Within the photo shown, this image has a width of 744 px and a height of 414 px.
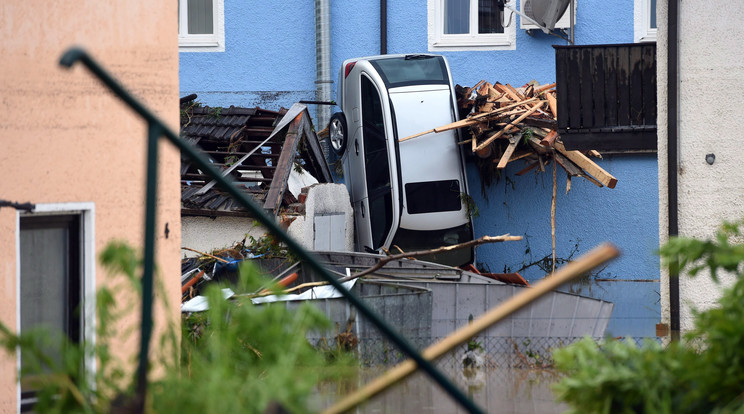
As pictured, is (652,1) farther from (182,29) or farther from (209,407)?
(209,407)

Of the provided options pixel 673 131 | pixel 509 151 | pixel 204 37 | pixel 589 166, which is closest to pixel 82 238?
pixel 673 131

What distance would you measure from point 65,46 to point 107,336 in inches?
154

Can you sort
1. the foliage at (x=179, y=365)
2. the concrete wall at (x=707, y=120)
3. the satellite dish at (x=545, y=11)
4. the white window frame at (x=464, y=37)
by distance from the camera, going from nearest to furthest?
the foliage at (x=179, y=365) → the concrete wall at (x=707, y=120) → the satellite dish at (x=545, y=11) → the white window frame at (x=464, y=37)

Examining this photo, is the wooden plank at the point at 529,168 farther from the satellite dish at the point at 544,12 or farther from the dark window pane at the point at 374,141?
the dark window pane at the point at 374,141

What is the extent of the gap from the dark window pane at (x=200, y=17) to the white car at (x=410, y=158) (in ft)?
9.11

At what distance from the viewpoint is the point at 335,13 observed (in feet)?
48.1

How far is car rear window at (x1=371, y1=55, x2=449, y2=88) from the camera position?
13.5 metres

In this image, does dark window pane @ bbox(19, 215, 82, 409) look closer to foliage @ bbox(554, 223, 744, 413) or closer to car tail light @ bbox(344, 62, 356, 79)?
foliage @ bbox(554, 223, 744, 413)

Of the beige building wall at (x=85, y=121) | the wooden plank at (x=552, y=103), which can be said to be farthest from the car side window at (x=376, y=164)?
the beige building wall at (x=85, y=121)

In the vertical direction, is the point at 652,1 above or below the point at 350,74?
above

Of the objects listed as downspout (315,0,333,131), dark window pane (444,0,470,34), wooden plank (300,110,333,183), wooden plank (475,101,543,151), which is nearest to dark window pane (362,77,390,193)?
wooden plank (300,110,333,183)

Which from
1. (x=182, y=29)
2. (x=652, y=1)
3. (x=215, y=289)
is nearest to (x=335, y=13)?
(x=182, y=29)

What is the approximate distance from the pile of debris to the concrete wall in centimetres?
381

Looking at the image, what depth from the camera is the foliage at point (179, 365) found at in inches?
64.1
